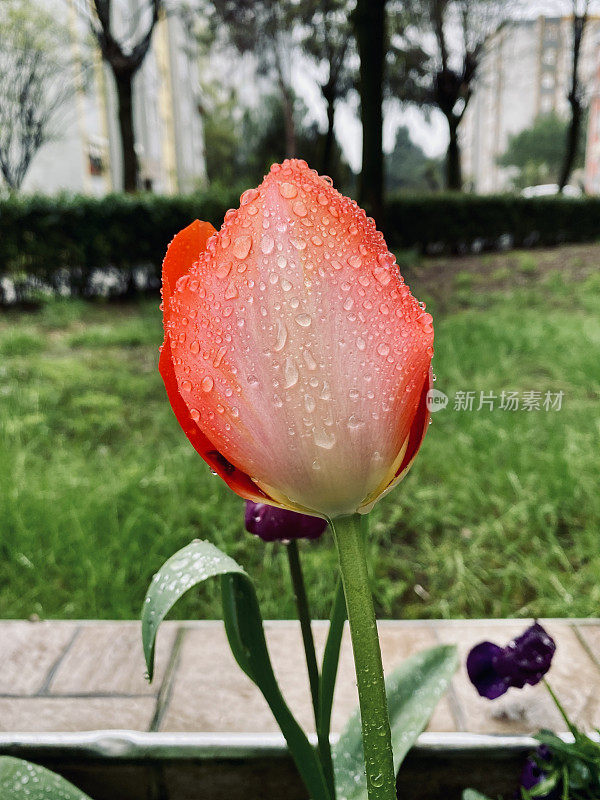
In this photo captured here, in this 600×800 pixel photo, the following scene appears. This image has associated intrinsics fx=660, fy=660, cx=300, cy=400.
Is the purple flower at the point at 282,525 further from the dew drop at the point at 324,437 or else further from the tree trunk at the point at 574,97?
the tree trunk at the point at 574,97

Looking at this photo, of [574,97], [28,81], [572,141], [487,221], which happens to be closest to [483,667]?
[487,221]

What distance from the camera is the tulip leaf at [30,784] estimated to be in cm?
58

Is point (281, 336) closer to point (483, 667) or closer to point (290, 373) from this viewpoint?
point (290, 373)

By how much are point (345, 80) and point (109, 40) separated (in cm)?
514

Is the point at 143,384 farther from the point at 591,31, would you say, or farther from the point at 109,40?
the point at 591,31

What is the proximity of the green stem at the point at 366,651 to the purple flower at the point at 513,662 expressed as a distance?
52 centimetres

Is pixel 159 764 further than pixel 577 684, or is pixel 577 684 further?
pixel 577 684

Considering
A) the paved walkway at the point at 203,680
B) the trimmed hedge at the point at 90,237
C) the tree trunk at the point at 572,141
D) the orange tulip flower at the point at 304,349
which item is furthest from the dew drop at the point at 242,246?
the tree trunk at the point at 572,141

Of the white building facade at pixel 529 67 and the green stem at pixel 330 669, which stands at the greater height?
the white building facade at pixel 529 67

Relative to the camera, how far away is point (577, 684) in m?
1.10

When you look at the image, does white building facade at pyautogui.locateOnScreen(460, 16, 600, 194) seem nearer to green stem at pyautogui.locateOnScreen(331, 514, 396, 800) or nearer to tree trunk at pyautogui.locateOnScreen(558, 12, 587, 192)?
tree trunk at pyautogui.locateOnScreen(558, 12, 587, 192)

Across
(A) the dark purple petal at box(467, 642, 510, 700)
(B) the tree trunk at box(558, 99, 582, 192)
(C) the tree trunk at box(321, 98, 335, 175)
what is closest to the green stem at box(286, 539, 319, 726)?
(A) the dark purple petal at box(467, 642, 510, 700)

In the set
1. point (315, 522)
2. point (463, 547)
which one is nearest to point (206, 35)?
point (463, 547)

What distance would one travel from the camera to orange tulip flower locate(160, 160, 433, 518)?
1.02 ft
